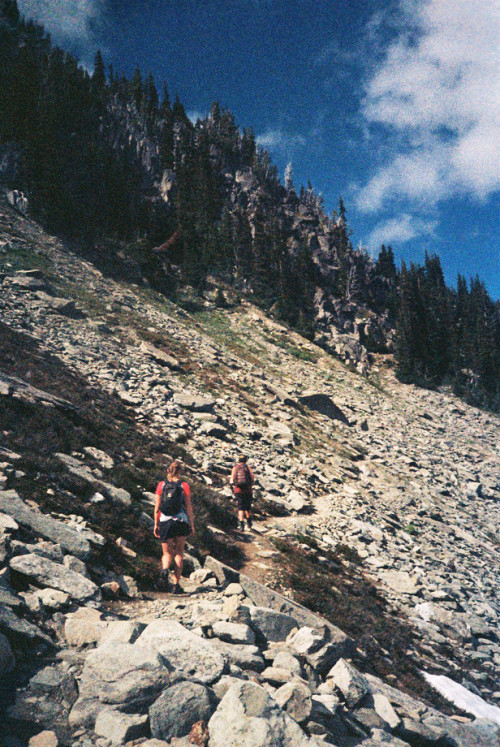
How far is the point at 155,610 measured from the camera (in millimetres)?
5332

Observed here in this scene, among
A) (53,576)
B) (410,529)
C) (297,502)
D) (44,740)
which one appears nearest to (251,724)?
(44,740)

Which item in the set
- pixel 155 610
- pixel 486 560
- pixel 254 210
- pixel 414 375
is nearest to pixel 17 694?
pixel 155 610

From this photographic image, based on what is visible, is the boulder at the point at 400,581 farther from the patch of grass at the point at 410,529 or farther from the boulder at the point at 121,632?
the boulder at the point at 121,632

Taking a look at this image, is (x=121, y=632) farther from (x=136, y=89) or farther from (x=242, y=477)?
(x=136, y=89)

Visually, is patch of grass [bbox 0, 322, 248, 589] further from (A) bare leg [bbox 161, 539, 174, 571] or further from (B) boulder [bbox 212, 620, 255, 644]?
(B) boulder [bbox 212, 620, 255, 644]

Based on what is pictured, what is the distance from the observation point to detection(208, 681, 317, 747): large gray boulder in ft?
9.07

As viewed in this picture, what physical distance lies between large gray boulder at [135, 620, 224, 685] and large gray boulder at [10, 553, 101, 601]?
1.17 metres

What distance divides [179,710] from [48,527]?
3529mm

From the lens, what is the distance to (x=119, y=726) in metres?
2.75

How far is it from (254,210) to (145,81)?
5350 centimetres

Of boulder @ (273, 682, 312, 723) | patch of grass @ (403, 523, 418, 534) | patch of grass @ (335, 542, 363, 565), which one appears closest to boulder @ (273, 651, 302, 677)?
boulder @ (273, 682, 312, 723)

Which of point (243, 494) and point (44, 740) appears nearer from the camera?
point (44, 740)

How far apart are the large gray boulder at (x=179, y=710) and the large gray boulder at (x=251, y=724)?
131 millimetres

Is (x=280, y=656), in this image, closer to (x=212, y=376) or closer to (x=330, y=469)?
(x=330, y=469)
